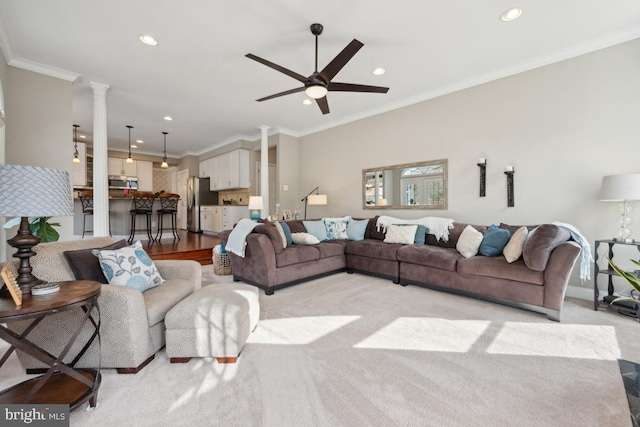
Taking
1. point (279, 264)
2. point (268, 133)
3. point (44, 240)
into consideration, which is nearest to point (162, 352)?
point (44, 240)

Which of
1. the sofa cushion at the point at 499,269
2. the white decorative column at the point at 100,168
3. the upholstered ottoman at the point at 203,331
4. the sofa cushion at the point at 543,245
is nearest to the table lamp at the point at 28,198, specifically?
the upholstered ottoman at the point at 203,331

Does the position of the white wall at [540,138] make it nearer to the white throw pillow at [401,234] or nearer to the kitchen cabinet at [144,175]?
the white throw pillow at [401,234]

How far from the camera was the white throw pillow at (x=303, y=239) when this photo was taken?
4.02 metres

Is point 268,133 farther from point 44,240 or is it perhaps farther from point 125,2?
point 44,240

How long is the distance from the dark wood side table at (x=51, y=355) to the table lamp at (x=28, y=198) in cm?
19

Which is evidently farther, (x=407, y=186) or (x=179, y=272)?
(x=407, y=186)

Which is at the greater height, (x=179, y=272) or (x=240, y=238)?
(x=240, y=238)

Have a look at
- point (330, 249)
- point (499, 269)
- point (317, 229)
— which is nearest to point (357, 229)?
point (317, 229)

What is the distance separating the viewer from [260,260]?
11.0ft

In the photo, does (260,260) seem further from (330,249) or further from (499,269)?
(499,269)

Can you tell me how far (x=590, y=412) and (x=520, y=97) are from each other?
3459 millimetres

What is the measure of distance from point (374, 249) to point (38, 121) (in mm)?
4642

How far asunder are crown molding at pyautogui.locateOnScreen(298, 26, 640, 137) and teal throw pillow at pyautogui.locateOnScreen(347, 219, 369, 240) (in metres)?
2.05

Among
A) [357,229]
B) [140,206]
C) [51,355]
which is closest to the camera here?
[51,355]
